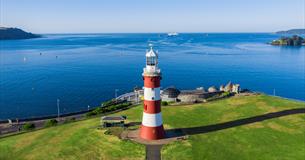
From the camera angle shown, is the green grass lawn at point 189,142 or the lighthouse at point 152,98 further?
the lighthouse at point 152,98

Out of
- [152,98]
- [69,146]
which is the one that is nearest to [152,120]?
[152,98]

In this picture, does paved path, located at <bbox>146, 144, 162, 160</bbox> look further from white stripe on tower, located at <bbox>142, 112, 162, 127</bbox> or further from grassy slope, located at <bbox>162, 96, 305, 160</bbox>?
white stripe on tower, located at <bbox>142, 112, 162, 127</bbox>

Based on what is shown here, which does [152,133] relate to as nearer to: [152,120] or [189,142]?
[152,120]

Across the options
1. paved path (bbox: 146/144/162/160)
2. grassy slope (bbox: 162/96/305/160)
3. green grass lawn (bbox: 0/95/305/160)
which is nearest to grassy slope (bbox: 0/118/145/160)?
green grass lawn (bbox: 0/95/305/160)

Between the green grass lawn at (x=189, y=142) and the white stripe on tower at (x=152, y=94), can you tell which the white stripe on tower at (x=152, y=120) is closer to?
the white stripe on tower at (x=152, y=94)

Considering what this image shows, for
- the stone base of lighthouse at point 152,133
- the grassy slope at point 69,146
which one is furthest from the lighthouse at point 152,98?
the grassy slope at point 69,146

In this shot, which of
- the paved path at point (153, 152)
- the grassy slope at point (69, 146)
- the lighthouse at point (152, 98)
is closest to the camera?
the paved path at point (153, 152)
